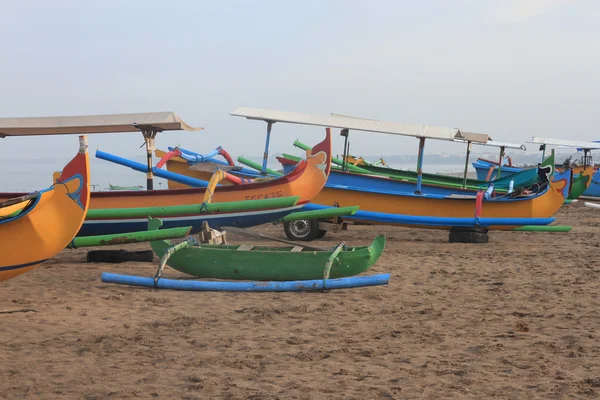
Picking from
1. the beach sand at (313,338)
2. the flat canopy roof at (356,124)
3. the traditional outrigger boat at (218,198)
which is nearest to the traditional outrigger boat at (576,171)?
the flat canopy roof at (356,124)

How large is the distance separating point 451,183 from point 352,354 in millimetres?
14414

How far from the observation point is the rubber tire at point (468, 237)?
13.1 meters

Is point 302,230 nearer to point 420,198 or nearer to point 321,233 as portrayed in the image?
point 321,233

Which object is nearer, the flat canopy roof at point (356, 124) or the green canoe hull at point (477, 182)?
the flat canopy roof at point (356, 124)

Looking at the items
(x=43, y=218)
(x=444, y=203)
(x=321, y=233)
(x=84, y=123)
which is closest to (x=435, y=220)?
(x=444, y=203)

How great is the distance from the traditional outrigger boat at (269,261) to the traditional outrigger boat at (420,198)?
4439 mm

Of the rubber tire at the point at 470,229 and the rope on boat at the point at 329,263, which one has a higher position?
the rope on boat at the point at 329,263

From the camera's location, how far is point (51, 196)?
691 cm

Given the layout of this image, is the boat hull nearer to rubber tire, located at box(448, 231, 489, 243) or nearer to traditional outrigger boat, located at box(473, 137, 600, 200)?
rubber tire, located at box(448, 231, 489, 243)

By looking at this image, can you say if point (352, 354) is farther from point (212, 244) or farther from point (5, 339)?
point (212, 244)

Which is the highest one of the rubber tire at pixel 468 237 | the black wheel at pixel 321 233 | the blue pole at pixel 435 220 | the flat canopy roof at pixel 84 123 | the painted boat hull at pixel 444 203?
the flat canopy roof at pixel 84 123

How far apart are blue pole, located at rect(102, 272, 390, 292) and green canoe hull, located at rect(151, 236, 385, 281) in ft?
0.87

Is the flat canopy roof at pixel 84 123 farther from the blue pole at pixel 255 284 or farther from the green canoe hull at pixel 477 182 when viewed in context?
the green canoe hull at pixel 477 182

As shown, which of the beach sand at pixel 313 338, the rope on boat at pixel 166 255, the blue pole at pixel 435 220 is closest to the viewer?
the beach sand at pixel 313 338
